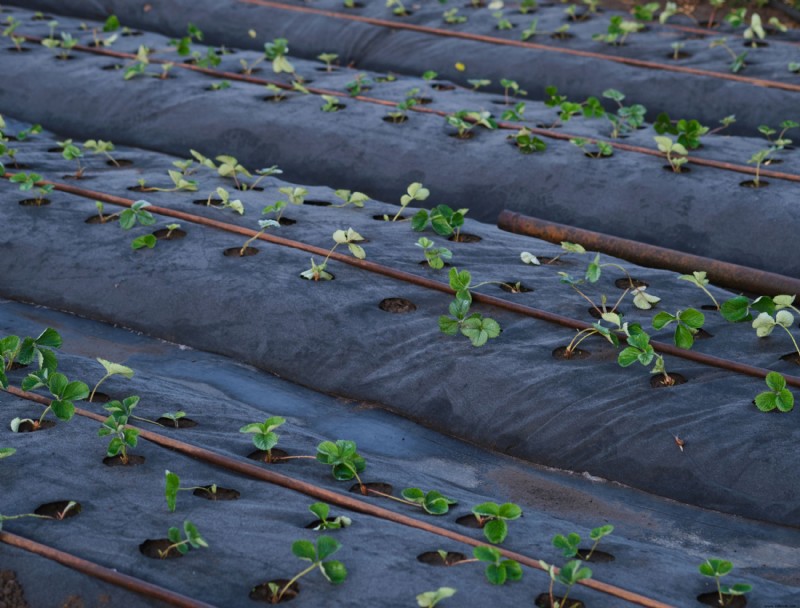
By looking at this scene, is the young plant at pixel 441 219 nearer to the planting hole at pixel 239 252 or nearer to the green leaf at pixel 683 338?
the planting hole at pixel 239 252

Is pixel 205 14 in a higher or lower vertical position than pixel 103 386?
higher

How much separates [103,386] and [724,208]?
229 cm

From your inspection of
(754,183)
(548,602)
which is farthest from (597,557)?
(754,183)

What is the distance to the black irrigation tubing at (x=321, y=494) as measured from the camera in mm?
1937

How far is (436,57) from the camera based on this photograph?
5.37m

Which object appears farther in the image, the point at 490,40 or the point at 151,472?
the point at 490,40

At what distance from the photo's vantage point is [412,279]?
314cm

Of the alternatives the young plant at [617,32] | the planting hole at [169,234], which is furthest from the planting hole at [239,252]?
the young plant at [617,32]

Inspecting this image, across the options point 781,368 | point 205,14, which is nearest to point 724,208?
point 781,368

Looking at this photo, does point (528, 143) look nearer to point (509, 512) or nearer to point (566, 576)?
point (509, 512)

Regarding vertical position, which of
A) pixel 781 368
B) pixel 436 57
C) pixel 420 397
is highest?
pixel 436 57

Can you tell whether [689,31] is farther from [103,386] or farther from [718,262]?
[103,386]

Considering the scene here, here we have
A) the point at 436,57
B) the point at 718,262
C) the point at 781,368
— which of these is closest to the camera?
the point at 781,368

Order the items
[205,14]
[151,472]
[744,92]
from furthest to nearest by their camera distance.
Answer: [205,14], [744,92], [151,472]
